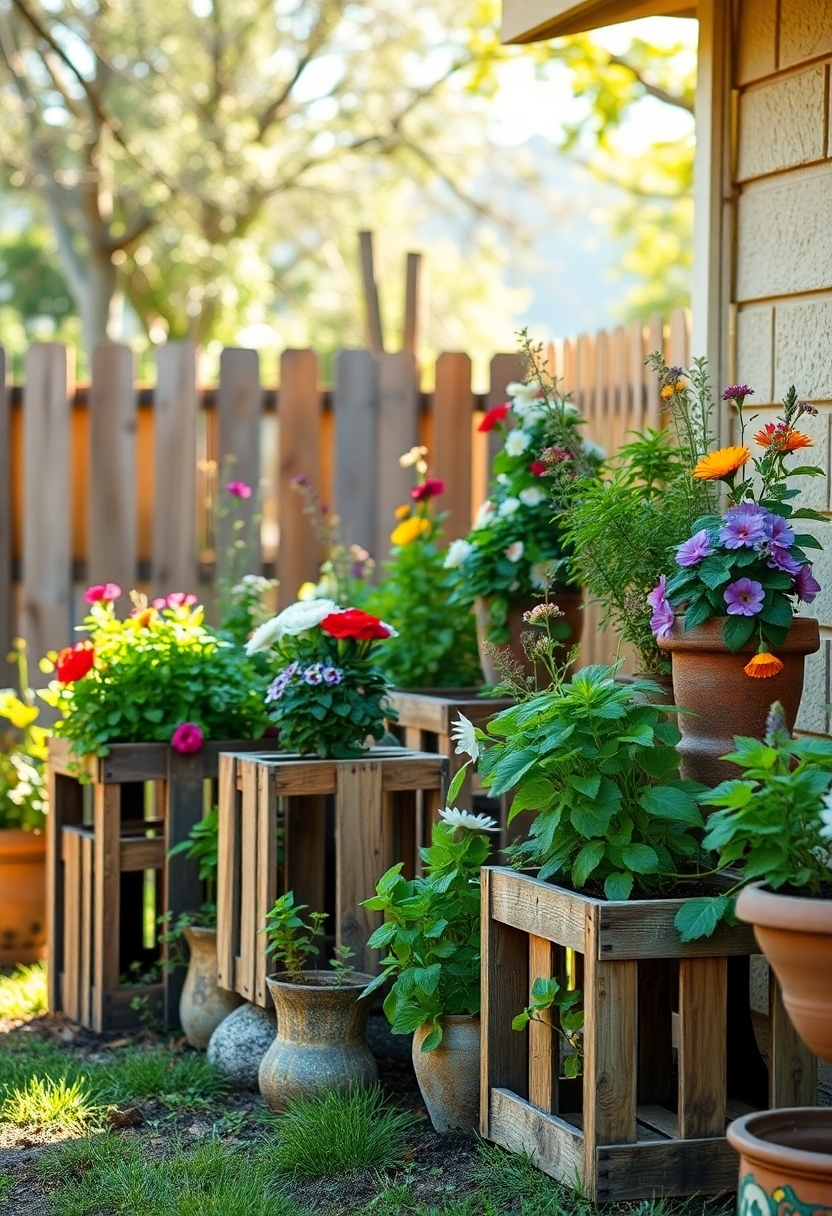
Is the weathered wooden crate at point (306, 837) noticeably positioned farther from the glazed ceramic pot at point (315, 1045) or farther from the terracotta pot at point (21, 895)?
the terracotta pot at point (21, 895)

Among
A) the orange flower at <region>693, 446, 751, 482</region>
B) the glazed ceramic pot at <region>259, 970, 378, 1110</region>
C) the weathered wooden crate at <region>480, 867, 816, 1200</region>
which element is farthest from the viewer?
the glazed ceramic pot at <region>259, 970, 378, 1110</region>

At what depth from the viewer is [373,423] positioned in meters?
6.85

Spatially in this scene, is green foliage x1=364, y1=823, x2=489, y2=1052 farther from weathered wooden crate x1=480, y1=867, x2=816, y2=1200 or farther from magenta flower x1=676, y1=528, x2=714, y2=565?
magenta flower x1=676, y1=528, x2=714, y2=565

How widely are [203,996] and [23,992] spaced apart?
98cm

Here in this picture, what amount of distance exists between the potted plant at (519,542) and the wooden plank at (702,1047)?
5.10 ft

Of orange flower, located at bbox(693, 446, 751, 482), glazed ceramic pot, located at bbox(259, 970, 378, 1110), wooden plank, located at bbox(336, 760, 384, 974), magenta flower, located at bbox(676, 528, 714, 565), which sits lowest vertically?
glazed ceramic pot, located at bbox(259, 970, 378, 1110)

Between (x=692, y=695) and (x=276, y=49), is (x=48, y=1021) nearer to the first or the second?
(x=692, y=695)

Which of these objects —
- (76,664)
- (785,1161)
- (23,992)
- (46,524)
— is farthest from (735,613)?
(46,524)

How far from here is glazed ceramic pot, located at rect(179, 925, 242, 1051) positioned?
4.05 m

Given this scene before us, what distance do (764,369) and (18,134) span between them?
44.3 ft

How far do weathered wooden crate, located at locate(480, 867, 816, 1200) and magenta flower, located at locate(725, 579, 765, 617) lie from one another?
59 cm

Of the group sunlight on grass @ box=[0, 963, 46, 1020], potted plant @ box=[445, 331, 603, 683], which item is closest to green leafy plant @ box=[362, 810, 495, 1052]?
potted plant @ box=[445, 331, 603, 683]

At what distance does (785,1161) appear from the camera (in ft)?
7.22

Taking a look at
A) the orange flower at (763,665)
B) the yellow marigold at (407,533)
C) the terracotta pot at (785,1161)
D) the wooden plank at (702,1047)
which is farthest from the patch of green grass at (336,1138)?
the yellow marigold at (407,533)
